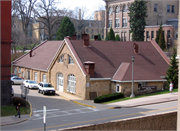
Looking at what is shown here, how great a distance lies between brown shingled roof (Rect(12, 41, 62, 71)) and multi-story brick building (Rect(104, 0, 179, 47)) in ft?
87.3

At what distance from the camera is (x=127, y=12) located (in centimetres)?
7381

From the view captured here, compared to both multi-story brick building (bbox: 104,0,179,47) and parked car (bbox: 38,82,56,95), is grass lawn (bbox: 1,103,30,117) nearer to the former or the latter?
parked car (bbox: 38,82,56,95)

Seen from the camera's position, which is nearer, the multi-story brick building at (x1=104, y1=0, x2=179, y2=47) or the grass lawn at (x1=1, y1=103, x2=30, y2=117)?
the grass lawn at (x1=1, y1=103, x2=30, y2=117)

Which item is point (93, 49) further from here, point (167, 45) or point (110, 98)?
point (167, 45)

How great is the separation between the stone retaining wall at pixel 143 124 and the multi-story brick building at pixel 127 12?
4870 cm

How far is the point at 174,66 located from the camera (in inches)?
1345

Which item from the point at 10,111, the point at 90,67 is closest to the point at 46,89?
the point at 90,67

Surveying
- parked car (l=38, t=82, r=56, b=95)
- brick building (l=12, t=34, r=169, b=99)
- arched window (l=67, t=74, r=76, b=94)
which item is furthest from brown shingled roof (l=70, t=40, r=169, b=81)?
parked car (l=38, t=82, r=56, b=95)

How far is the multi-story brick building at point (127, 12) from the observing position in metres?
70.6

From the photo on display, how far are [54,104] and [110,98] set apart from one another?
6631mm

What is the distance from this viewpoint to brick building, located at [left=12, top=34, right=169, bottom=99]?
3312cm

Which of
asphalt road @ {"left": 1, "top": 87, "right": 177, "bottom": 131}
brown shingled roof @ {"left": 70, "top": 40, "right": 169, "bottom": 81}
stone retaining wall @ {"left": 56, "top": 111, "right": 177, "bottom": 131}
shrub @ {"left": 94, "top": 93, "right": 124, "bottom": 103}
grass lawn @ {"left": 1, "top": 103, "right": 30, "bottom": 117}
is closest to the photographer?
stone retaining wall @ {"left": 56, "top": 111, "right": 177, "bottom": 131}

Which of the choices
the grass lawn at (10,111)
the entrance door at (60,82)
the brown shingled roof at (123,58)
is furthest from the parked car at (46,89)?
the grass lawn at (10,111)

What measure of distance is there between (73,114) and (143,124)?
28.3 ft
